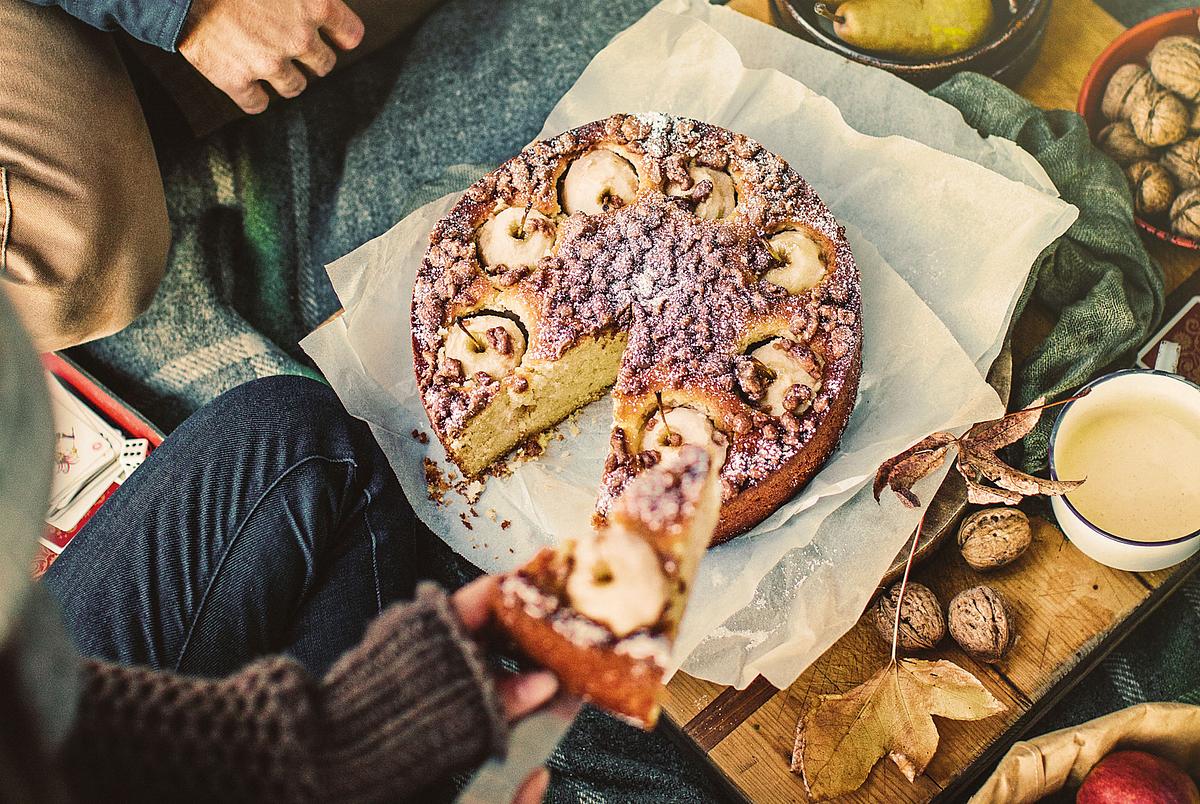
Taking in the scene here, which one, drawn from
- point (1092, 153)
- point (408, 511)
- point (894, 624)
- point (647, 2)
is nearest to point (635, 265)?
point (408, 511)

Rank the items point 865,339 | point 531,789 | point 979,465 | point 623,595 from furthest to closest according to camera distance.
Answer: point 865,339 → point 979,465 → point 531,789 → point 623,595

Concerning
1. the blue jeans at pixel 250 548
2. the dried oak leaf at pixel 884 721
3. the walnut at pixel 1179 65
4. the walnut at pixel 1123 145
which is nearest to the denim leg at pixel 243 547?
the blue jeans at pixel 250 548

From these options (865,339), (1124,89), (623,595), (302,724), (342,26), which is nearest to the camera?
(302,724)

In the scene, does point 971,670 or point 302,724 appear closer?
point 302,724

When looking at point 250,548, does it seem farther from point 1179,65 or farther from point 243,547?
point 1179,65

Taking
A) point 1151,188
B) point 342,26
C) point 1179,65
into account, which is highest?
point 342,26

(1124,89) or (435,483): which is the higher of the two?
(1124,89)

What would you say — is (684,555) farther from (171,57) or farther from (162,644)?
(171,57)

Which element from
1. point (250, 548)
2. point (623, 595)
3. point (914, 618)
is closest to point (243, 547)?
point (250, 548)

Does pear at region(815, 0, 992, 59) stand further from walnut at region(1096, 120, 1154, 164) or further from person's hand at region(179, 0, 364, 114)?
person's hand at region(179, 0, 364, 114)
